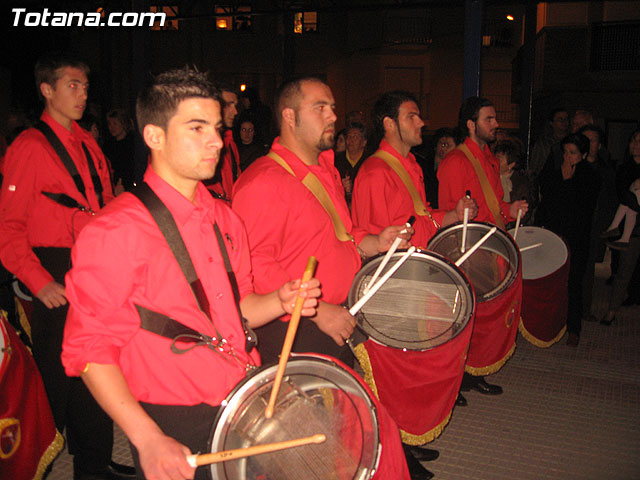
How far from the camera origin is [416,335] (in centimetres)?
267

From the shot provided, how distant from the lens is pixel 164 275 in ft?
5.10

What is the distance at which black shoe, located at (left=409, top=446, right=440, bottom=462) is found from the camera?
3375 millimetres

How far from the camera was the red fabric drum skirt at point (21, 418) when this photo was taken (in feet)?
6.01

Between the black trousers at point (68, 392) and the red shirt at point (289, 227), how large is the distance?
3.62 feet

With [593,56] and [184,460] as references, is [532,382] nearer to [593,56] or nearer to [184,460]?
[184,460]

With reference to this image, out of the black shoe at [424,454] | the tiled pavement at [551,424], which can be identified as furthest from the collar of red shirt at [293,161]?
the tiled pavement at [551,424]

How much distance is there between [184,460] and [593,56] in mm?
18966

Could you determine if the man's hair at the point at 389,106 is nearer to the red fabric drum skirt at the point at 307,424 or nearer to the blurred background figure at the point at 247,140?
the red fabric drum skirt at the point at 307,424

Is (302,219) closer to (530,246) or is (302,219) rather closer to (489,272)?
(489,272)

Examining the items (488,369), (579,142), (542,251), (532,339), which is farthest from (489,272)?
(579,142)

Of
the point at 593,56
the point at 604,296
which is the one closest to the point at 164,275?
the point at 604,296

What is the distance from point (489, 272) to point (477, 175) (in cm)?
104

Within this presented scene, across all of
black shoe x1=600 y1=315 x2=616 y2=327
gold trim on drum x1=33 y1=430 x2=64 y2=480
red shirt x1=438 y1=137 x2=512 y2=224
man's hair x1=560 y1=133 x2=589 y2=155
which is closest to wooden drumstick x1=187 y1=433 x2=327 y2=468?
gold trim on drum x1=33 y1=430 x2=64 y2=480

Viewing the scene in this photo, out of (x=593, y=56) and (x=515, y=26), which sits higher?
(x=515, y=26)
